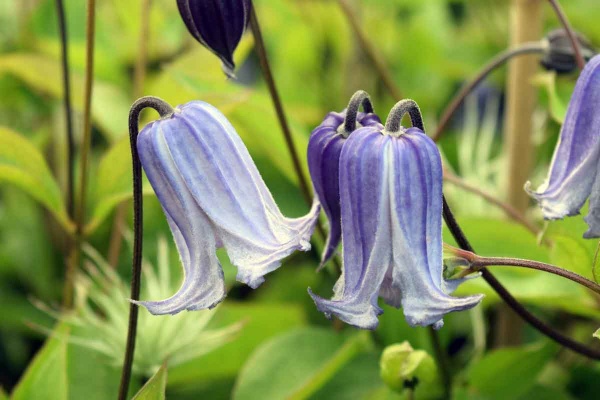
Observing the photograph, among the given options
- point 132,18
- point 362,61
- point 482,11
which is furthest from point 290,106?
point 482,11

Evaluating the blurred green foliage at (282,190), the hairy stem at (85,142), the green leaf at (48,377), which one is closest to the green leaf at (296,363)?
the blurred green foliage at (282,190)

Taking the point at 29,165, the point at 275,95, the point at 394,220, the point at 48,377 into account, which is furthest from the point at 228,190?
the point at 29,165

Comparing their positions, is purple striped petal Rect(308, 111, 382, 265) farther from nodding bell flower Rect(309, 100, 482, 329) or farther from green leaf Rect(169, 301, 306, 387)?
green leaf Rect(169, 301, 306, 387)

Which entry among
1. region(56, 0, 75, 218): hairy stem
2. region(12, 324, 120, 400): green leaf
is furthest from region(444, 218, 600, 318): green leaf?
region(56, 0, 75, 218): hairy stem

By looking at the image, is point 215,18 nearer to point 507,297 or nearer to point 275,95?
point 275,95

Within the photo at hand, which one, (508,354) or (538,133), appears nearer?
(508,354)

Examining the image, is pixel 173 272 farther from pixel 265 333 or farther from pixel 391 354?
pixel 391 354
